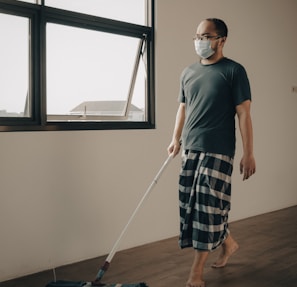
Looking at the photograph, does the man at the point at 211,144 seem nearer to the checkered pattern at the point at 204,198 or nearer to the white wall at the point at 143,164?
the checkered pattern at the point at 204,198

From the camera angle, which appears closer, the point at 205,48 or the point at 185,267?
the point at 205,48

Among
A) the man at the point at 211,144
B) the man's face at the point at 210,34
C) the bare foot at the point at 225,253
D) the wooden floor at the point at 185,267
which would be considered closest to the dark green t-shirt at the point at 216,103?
the man at the point at 211,144

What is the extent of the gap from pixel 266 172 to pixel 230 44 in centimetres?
136

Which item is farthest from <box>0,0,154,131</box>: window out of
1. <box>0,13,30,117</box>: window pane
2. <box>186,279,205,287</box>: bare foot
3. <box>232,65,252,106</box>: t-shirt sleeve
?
<box>186,279,205,287</box>: bare foot

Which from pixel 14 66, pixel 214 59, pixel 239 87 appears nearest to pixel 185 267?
pixel 239 87

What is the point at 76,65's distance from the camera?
3322mm

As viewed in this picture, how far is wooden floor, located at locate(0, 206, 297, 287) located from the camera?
2807 mm

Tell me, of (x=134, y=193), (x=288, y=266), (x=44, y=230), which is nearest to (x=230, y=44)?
(x=134, y=193)

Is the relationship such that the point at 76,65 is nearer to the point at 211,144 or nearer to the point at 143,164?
the point at 143,164

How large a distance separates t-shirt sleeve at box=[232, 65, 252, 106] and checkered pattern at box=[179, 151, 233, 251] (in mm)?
321

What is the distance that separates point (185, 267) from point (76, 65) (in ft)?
4.83

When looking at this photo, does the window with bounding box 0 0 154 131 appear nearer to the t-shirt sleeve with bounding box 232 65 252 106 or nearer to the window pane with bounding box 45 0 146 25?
the window pane with bounding box 45 0 146 25

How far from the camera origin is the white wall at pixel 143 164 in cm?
294

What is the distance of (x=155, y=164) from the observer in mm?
3746
